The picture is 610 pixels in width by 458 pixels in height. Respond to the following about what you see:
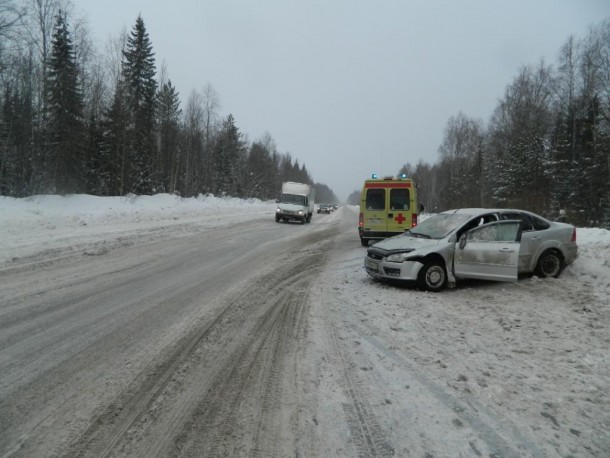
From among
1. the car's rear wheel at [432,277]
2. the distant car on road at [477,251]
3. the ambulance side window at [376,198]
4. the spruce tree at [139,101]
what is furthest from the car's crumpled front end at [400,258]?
the spruce tree at [139,101]

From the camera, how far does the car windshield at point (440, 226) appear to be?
7991 mm

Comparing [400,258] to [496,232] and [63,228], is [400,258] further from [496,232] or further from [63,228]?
[63,228]

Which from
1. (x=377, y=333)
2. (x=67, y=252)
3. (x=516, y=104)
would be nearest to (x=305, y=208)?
(x=67, y=252)

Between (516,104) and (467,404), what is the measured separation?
5215 centimetres

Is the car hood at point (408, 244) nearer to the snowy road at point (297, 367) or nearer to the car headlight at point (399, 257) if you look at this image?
the car headlight at point (399, 257)

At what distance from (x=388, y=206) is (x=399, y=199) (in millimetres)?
486

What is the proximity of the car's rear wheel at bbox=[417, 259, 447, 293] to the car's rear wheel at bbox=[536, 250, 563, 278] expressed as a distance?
2463mm

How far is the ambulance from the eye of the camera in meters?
13.8

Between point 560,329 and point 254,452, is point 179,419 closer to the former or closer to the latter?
point 254,452

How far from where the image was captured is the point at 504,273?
7.29 m

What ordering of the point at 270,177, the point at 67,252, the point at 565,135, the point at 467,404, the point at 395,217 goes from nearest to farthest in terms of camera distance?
the point at 467,404 → the point at 67,252 → the point at 395,217 → the point at 565,135 → the point at 270,177

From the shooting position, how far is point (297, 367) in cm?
395

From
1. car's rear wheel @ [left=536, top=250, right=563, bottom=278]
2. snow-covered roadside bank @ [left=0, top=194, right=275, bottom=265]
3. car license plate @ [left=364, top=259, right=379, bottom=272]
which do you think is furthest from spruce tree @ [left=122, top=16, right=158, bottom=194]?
car's rear wheel @ [left=536, top=250, right=563, bottom=278]

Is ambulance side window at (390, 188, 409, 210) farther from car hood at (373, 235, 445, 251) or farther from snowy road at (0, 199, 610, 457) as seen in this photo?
snowy road at (0, 199, 610, 457)
